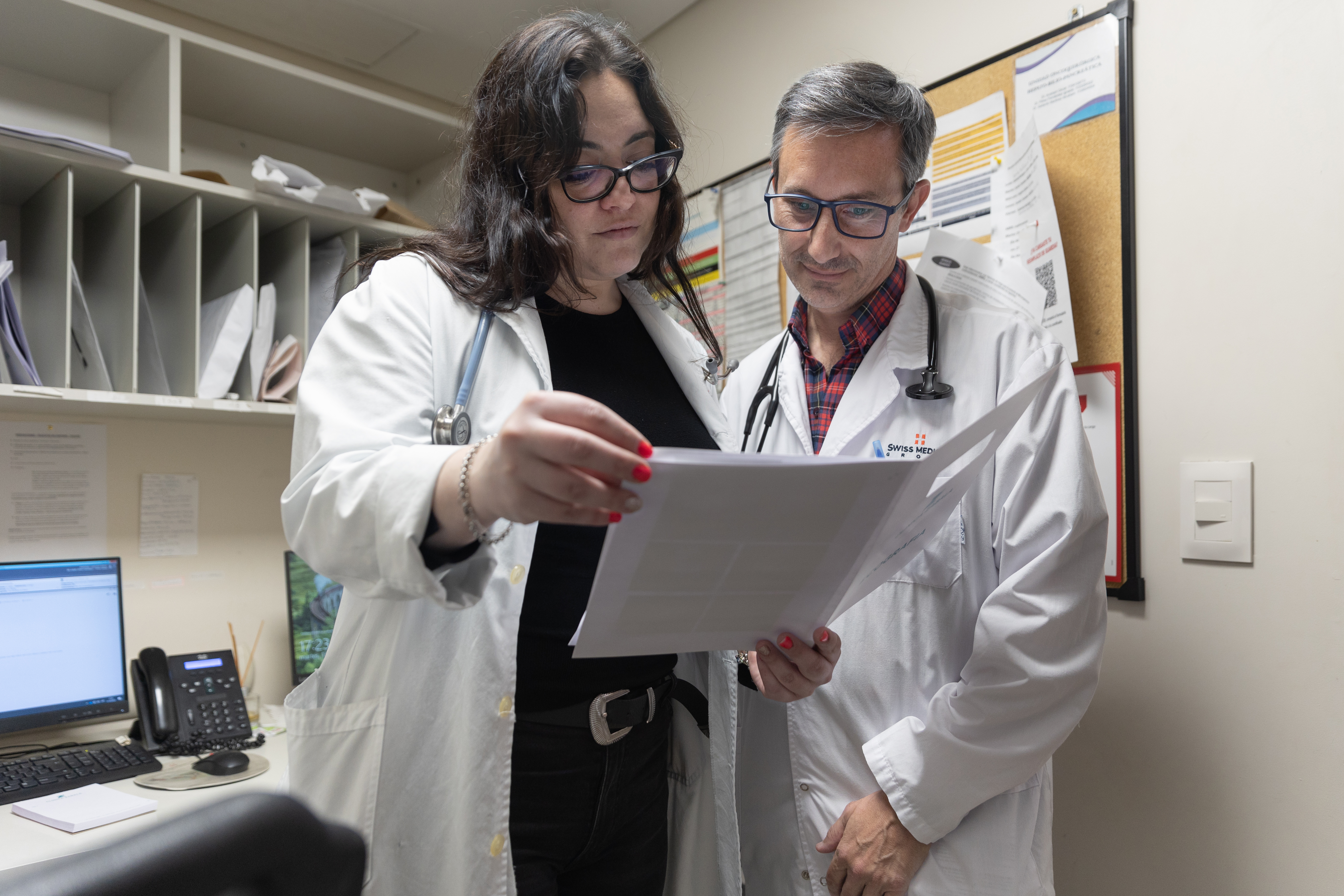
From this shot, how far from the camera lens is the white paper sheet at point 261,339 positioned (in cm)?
186

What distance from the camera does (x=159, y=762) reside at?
1613 mm

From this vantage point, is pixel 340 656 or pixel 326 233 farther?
pixel 326 233

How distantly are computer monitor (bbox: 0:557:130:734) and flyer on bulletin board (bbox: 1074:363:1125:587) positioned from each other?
1.90m

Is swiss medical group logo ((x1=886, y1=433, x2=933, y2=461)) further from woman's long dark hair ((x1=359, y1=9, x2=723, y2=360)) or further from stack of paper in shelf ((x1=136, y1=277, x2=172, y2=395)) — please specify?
stack of paper in shelf ((x1=136, y1=277, x2=172, y2=395))

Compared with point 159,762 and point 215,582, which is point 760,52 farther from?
point 159,762

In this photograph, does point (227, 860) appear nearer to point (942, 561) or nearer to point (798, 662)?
point (798, 662)

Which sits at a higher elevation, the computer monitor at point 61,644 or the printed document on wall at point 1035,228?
the printed document on wall at point 1035,228

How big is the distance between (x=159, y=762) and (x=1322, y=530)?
196 cm

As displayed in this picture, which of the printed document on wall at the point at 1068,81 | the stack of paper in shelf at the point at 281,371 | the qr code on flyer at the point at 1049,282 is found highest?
the printed document on wall at the point at 1068,81

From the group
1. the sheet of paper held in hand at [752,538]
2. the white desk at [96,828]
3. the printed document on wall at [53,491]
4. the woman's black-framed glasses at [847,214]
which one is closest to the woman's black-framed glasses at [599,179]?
the woman's black-framed glasses at [847,214]

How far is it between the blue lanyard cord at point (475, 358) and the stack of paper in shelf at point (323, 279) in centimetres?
125

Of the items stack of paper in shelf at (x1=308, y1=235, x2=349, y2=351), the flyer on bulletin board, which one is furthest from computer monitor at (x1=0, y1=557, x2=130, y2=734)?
the flyer on bulletin board

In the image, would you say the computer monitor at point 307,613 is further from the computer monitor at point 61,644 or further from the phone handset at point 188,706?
the computer monitor at point 61,644

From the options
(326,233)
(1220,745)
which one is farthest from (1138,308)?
(326,233)
